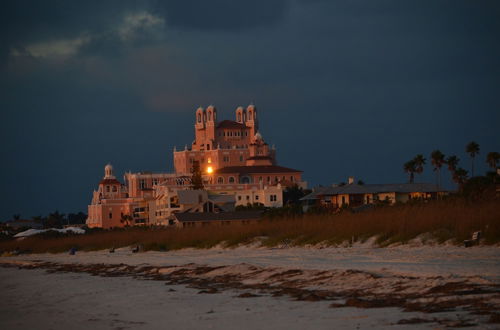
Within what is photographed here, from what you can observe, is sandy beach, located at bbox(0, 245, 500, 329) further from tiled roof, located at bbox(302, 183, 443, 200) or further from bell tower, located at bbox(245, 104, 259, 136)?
bell tower, located at bbox(245, 104, 259, 136)

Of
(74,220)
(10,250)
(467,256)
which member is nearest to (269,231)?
(467,256)

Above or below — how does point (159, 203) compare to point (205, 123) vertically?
below

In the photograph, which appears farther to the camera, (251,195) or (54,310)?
(251,195)

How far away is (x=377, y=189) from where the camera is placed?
→ 286ft

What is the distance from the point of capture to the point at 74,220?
Answer: 194 m

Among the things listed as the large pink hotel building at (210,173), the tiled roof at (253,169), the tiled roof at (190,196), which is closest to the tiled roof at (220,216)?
the tiled roof at (190,196)

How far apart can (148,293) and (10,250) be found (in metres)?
62.5

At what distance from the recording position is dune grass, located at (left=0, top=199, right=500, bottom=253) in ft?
88.2

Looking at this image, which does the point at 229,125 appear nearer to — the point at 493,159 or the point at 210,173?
the point at 210,173

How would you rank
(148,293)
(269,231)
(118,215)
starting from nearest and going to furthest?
1. (148,293)
2. (269,231)
3. (118,215)

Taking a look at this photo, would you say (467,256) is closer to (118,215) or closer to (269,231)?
(269,231)

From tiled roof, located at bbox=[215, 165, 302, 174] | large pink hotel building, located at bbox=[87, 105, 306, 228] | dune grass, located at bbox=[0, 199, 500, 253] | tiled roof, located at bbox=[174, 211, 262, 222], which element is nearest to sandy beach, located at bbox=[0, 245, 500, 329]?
→ dune grass, located at bbox=[0, 199, 500, 253]

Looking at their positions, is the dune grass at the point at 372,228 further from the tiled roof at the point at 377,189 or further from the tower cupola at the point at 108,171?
the tower cupola at the point at 108,171

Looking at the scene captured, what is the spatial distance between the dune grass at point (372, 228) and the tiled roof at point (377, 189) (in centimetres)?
3485
